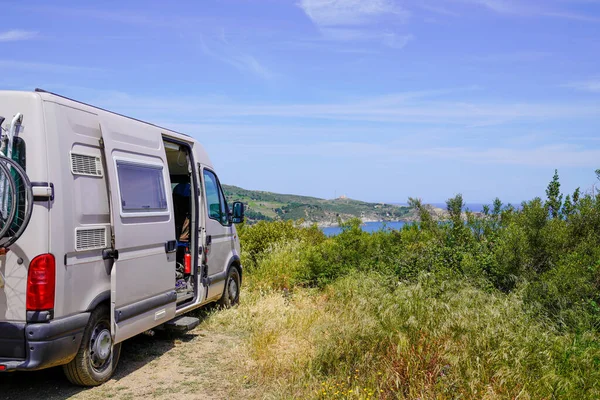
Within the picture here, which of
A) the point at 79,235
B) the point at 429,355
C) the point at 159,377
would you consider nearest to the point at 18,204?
the point at 79,235

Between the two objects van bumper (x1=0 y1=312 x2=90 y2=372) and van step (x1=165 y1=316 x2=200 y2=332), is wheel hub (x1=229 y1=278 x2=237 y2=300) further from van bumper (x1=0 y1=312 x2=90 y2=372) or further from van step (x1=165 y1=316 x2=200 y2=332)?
van bumper (x1=0 y1=312 x2=90 y2=372)

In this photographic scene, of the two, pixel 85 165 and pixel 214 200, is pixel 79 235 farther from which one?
pixel 214 200

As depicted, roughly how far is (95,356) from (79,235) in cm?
135

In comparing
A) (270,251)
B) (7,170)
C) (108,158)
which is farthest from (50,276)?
(270,251)

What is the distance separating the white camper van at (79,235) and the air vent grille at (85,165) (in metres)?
0.01

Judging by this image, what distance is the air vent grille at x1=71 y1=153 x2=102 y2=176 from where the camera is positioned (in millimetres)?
5582

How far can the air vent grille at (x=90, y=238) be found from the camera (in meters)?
5.51

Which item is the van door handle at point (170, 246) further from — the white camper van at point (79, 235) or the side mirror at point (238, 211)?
the side mirror at point (238, 211)

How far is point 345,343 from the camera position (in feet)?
19.3

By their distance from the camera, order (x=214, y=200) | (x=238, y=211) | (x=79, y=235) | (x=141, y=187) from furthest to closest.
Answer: (x=238, y=211) → (x=214, y=200) → (x=141, y=187) → (x=79, y=235)

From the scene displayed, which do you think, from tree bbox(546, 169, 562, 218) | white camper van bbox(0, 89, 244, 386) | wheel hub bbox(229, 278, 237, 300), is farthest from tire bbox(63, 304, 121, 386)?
tree bbox(546, 169, 562, 218)

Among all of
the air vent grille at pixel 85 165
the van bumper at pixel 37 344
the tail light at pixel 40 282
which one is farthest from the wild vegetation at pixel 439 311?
the air vent grille at pixel 85 165

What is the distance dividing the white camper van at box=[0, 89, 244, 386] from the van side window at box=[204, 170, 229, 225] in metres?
Result: 1.26

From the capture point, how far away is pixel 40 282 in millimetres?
5098
